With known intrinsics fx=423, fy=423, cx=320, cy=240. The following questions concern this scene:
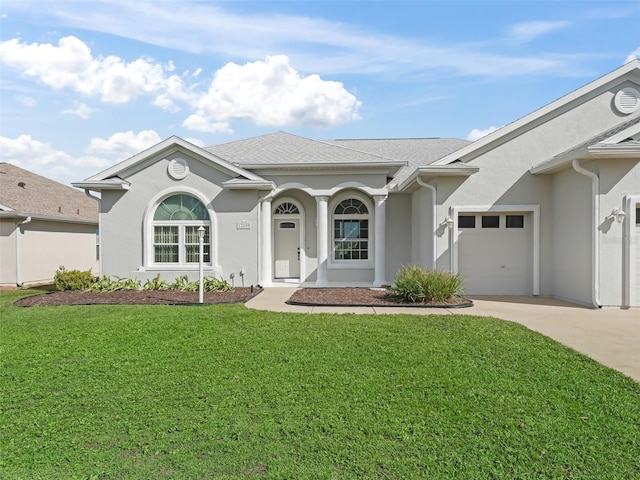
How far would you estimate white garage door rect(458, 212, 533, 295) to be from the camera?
41.8 feet

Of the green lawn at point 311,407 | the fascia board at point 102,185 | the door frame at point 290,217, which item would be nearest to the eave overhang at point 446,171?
the door frame at point 290,217

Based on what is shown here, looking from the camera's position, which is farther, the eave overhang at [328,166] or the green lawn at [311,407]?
the eave overhang at [328,166]

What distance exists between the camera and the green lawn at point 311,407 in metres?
3.40

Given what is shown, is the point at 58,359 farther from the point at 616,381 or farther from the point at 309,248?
the point at 309,248

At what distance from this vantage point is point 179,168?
46.2 ft

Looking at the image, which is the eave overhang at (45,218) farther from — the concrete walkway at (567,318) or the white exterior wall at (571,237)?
the white exterior wall at (571,237)

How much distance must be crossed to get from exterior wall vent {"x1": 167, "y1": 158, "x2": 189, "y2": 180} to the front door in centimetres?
373

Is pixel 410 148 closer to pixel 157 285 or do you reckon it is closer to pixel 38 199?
pixel 157 285

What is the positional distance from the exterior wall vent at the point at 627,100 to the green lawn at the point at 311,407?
8776mm

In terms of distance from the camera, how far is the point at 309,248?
51.8ft

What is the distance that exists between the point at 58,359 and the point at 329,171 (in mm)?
10420

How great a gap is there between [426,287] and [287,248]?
21.9 feet

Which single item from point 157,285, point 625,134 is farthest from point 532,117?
point 157,285

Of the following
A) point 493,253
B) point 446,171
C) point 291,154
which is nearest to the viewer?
point 446,171
